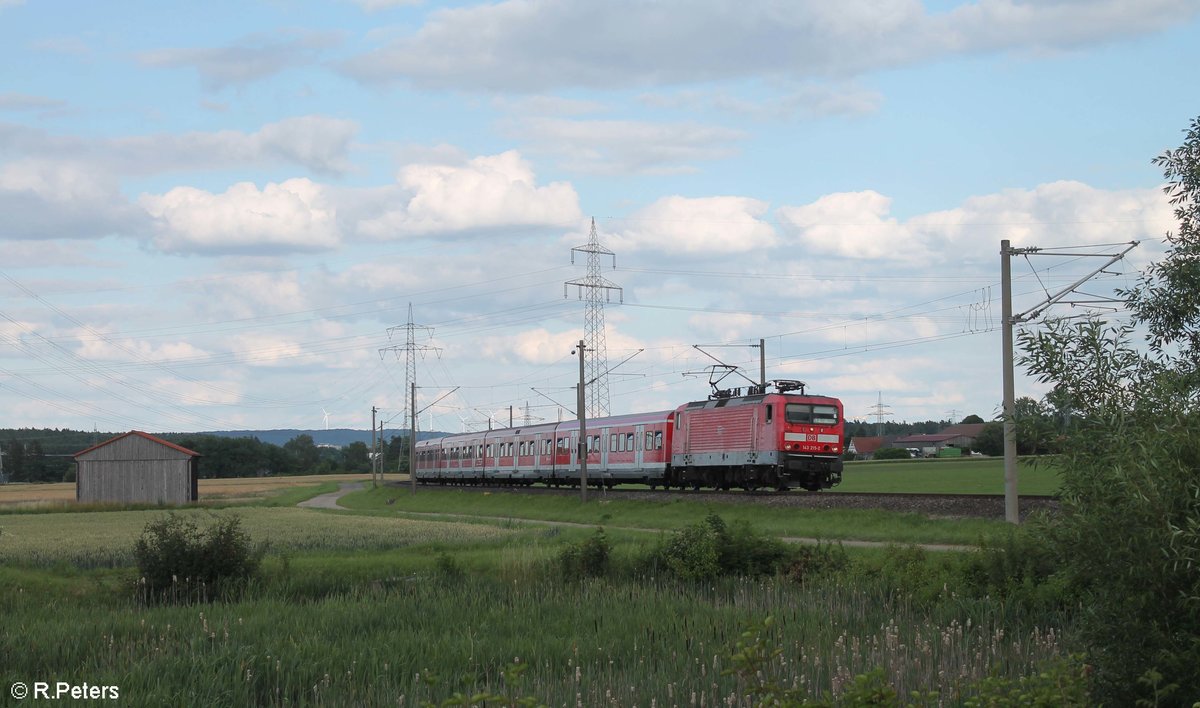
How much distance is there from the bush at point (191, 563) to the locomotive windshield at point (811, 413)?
2357 cm

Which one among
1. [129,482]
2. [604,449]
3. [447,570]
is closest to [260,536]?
[447,570]

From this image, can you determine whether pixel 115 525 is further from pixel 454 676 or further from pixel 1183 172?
pixel 1183 172

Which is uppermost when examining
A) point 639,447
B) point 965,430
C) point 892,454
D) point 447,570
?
point 639,447

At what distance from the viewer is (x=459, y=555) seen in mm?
28531

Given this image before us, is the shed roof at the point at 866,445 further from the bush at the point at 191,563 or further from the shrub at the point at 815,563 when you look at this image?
the bush at the point at 191,563

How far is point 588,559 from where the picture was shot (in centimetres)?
2430

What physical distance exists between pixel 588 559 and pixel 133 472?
5167cm

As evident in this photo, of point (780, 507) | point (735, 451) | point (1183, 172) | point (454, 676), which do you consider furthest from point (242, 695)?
point (735, 451)

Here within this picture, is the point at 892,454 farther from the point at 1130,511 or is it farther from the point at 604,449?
the point at 1130,511

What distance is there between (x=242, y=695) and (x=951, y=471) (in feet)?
248

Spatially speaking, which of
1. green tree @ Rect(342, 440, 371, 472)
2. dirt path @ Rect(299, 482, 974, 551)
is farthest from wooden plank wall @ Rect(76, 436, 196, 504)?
green tree @ Rect(342, 440, 371, 472)

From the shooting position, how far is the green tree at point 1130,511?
7863 millimetres

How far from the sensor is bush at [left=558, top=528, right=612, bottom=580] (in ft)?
79.2

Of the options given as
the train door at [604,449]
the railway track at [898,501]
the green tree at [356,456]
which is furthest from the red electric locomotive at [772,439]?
the green tree at [356,456]
